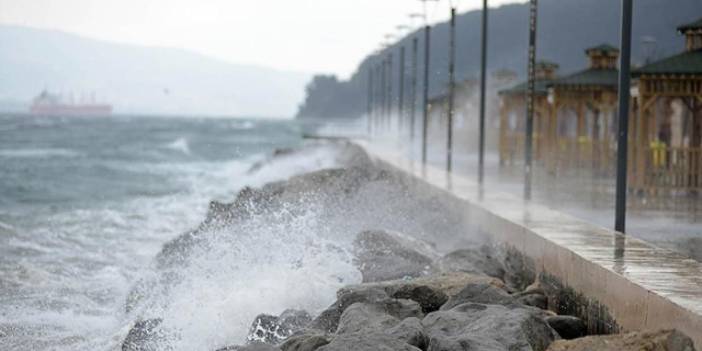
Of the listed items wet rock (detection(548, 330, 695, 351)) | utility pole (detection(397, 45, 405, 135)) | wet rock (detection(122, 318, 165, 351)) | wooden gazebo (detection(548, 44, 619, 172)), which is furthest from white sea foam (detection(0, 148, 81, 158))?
wet rock (detection(548, 330, 695, 351))

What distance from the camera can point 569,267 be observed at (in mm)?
10180

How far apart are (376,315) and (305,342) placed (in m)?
0.75

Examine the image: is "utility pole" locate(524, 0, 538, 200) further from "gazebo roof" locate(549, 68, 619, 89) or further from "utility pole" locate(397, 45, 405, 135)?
"utility pole" locate(397, 45, 405, 135)

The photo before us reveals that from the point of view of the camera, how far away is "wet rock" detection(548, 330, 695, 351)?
6.96m

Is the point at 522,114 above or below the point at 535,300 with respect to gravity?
above

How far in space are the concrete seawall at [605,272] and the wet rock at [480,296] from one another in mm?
738

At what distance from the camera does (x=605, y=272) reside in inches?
355

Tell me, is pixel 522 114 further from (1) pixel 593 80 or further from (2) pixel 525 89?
(1) pixel 593 80

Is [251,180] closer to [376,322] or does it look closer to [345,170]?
[345,170]

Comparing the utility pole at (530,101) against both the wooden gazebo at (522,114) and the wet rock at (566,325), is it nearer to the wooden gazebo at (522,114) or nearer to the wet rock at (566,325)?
the wet rock at (566,325)

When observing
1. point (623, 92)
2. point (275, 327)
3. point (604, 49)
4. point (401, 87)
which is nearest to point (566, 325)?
point (275, 327)

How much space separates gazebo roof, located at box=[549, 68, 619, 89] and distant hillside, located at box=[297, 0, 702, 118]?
197 cm

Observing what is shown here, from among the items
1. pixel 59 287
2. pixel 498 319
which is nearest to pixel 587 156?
pixel 59 287

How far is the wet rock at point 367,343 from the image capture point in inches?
295
